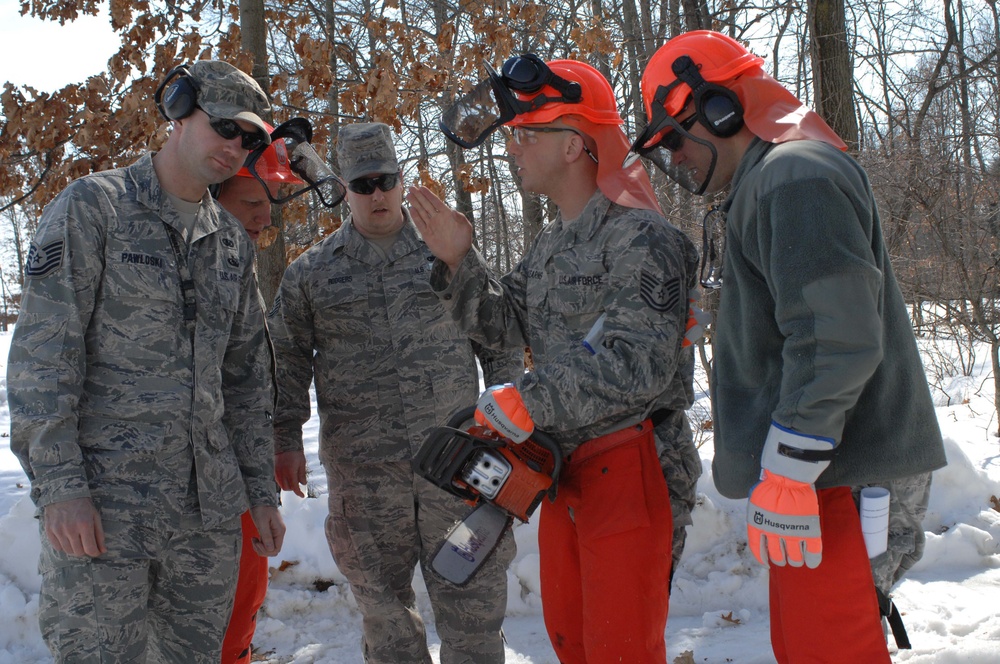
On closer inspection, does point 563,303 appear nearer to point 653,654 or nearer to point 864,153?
point 653,654

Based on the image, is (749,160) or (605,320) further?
(605,320)

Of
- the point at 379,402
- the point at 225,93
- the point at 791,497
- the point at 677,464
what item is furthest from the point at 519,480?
the point at 225,93

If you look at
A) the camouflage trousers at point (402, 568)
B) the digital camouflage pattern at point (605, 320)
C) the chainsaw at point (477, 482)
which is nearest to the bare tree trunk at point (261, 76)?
the camouflage trousers at point (402, 568)

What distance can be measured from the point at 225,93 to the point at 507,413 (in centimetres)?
150

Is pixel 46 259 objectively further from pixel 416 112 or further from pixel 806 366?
pixel 416 112

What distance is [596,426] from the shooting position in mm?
2625

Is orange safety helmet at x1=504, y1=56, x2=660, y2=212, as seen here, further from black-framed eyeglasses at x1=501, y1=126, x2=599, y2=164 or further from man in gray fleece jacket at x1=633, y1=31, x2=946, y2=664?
man in gray fleece jacket at x1=633, y1=31, x2=946, y2=664

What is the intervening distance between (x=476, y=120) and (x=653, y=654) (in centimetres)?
193

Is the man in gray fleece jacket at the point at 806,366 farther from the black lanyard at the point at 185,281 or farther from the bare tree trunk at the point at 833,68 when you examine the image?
the bare tree trunk at the point at 833,68

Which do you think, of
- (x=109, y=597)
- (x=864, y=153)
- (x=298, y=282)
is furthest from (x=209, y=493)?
(x=864, y=153)

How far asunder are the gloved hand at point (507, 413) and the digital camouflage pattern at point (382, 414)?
1035 millimetres

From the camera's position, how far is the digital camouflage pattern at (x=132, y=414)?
2318mm

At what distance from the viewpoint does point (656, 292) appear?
2494 millimetres

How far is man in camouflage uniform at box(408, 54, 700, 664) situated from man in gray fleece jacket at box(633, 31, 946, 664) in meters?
0.29
